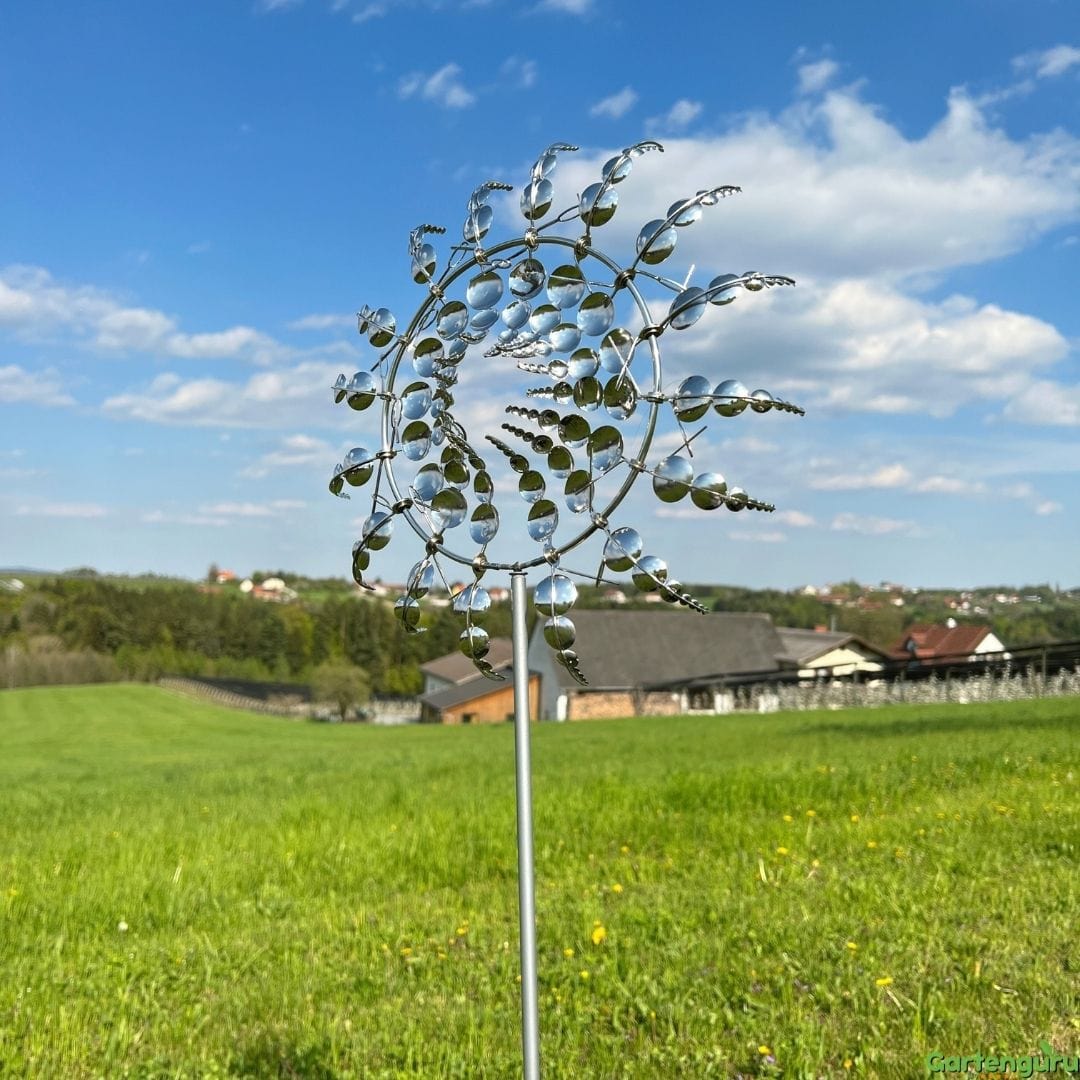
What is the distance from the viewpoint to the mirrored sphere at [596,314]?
2.47 meters

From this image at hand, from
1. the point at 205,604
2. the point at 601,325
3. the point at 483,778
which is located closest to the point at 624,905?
the point at 601,325

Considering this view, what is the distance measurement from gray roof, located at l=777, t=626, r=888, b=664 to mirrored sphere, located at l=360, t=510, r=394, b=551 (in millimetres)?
56552

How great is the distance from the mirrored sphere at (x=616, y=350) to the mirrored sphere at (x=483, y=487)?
591 mm

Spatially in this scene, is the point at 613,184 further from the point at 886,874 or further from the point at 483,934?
the point at 886,874

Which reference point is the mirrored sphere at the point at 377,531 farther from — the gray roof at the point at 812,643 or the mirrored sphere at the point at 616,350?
the gray roof at the point at 812,643

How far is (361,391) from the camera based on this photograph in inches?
118

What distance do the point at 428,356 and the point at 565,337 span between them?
51cm

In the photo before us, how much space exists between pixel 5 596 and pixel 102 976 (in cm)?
11429

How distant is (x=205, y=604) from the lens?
110 m

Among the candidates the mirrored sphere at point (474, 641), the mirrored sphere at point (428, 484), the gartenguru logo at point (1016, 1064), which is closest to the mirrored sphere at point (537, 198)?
the mirrored sphere at point (428, 484)

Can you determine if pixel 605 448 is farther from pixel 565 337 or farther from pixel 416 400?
pixel 416 400

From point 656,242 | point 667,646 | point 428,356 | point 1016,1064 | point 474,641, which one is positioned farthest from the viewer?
point 667,646

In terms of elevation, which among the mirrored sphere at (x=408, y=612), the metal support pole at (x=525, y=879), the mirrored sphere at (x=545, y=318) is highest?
the mirrored sphere at (x=545, y=318)

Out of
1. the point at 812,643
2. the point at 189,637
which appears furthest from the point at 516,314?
the point at 189,637
